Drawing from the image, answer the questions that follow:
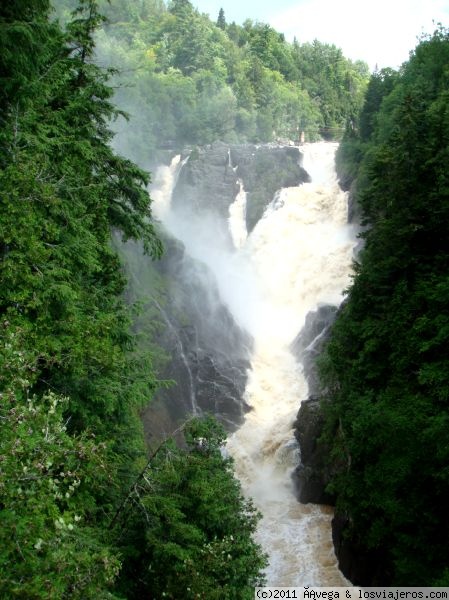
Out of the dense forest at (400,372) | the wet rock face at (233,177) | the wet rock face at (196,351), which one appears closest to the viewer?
the dense forest at (400,372)

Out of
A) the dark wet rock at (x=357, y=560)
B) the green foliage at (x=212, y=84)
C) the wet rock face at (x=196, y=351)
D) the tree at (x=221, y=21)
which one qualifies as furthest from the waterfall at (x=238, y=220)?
the tree at (x=221, y=21)

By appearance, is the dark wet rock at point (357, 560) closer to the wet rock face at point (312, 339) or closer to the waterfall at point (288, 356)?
the waterfall at point (288, 356)

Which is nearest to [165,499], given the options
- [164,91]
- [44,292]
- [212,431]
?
[212,431]

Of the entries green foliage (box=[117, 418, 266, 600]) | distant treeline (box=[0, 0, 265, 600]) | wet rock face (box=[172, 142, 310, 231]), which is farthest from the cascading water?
distant treeline (box=[0, 0, 265, 600])

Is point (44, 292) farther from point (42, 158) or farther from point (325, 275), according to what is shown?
point (325, 275)

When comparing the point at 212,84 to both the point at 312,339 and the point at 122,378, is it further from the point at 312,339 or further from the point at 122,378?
the point at 122,378

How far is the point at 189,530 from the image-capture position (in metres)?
8.22

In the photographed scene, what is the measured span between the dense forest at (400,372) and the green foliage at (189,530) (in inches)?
164

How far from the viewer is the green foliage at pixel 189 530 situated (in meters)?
7.88

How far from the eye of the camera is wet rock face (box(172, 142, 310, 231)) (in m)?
45.2

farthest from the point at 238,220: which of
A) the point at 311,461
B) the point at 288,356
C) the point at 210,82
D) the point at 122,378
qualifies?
the point at 122,378

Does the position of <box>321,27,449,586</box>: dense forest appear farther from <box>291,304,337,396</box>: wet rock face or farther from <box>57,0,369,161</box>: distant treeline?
<box>57,0,369,161</box>: distant treeline

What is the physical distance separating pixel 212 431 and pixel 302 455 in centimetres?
1303

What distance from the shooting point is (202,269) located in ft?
111
